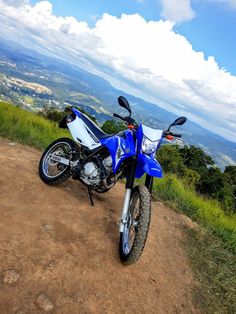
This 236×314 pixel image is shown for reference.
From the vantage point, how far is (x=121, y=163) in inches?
170

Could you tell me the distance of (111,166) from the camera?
4.64 metres

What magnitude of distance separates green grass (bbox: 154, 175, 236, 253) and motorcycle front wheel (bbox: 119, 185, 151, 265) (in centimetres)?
271

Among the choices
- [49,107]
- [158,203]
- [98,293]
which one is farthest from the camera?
[49,107]

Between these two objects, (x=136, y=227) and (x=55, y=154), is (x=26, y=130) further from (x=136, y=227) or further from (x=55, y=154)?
(x=136, y=227)

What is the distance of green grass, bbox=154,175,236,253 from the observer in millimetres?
6344

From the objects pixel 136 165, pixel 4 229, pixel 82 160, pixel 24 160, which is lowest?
pixel 24 160

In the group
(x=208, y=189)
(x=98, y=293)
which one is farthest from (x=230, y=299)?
(x=208, y=189)

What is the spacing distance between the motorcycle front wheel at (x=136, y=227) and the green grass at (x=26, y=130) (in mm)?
4208

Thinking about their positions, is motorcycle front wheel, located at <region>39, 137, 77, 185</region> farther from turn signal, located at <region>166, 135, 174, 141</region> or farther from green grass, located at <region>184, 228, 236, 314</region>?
green grass, located at <region>184, 228, 236, 314</region>

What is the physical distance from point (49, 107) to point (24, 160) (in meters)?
8.96

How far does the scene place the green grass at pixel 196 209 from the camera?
6.34 m

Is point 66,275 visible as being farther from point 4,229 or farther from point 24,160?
point 24,160

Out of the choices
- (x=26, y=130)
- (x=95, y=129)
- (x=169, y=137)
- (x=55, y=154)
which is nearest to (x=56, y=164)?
(x=55, y=154)

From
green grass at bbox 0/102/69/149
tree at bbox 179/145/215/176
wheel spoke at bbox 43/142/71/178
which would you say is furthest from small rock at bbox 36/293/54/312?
tree at bbox 179/145/215/176
